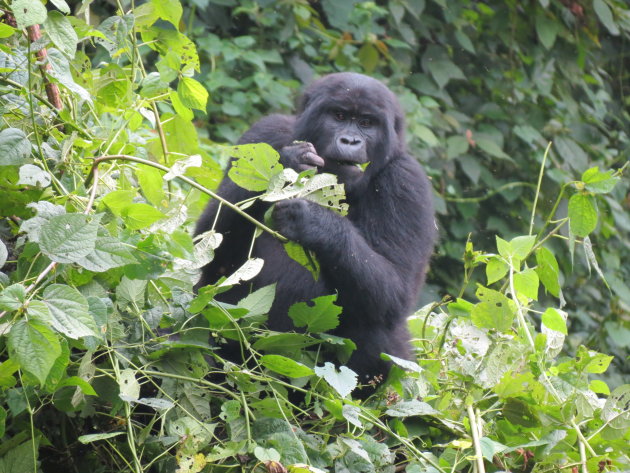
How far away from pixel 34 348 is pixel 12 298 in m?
0.08

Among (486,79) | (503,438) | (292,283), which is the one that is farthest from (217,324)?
(486,79)

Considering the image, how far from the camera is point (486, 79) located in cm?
611

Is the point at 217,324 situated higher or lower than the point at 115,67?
lower

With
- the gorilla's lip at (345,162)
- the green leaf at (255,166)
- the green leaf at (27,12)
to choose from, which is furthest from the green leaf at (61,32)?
the gorilla's lip at (345,162)

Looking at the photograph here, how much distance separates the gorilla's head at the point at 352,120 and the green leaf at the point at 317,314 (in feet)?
2.88

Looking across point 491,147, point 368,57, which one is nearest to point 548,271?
point 368,57

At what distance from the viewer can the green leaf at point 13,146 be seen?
1.76 meters

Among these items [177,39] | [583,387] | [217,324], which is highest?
[177,39]

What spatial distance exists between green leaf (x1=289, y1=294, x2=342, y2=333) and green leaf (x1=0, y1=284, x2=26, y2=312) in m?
0.71

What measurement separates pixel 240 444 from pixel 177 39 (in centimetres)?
99

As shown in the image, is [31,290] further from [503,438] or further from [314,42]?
[314,42]

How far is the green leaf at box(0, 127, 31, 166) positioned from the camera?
176 centimetres

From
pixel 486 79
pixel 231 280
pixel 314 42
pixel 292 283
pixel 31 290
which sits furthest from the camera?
pixel 486 79

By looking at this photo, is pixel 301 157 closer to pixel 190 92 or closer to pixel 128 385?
pixel 190 92
